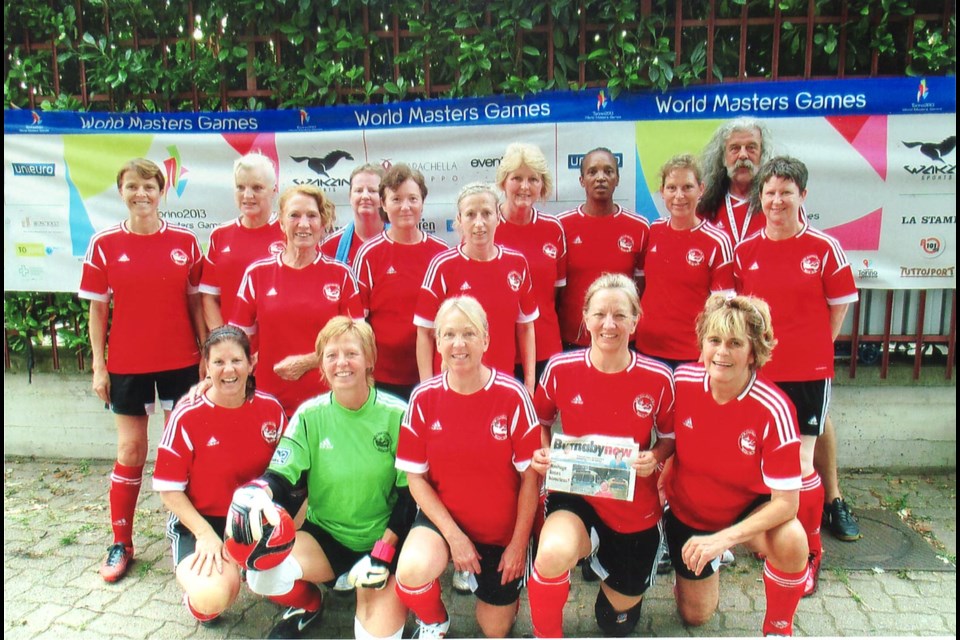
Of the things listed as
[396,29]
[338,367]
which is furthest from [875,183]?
[338,367]

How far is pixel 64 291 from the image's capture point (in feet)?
16.0

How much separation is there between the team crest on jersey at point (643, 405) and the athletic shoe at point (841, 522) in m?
1.79

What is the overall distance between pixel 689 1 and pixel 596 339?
265 cm

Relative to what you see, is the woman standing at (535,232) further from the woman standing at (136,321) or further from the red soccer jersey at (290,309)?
the woman standing at (136,321)

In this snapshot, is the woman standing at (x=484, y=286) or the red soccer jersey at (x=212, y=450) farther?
the woman standing at (x=484, y=286)

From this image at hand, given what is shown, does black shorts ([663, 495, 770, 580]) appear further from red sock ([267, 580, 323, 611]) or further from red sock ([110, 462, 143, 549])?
red sock ([110, 462, 143, 549])

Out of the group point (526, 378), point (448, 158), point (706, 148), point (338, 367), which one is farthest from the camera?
point (448, 158)

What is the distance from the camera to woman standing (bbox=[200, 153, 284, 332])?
3488mm

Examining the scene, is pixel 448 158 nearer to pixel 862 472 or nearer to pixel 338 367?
pixel 338 367

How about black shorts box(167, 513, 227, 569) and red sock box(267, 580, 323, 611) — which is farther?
black shorts box(167, 513, 227, 569)

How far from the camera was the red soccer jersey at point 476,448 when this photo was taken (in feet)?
9.05

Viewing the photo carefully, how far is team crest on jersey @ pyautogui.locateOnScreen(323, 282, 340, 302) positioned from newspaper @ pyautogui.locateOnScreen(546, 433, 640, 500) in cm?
131

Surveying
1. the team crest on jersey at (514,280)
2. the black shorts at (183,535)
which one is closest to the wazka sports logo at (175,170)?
the black shorts at (183,535)

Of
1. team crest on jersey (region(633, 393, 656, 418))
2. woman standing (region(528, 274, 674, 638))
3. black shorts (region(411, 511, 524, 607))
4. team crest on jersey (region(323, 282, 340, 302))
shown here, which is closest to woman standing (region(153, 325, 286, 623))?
team crest on jersey (region(323, 282, 340, 302))
